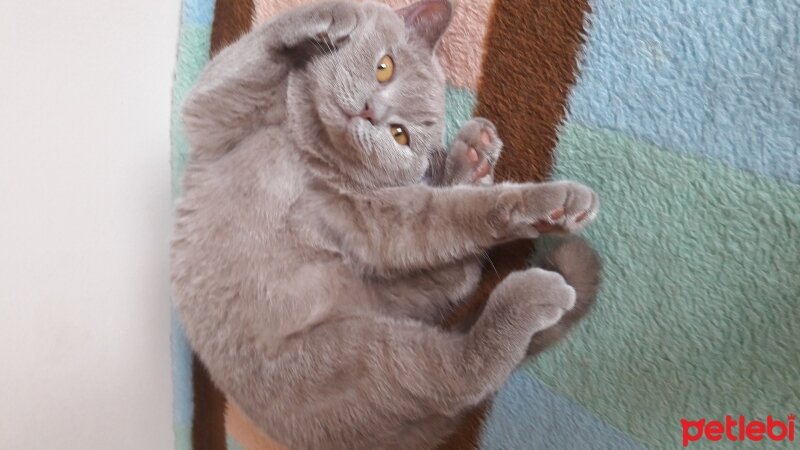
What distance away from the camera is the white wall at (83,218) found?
3.18 feet

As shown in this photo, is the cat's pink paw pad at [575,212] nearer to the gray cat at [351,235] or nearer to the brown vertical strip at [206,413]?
the gray cat at [351,235]

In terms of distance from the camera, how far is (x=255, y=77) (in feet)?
2.77

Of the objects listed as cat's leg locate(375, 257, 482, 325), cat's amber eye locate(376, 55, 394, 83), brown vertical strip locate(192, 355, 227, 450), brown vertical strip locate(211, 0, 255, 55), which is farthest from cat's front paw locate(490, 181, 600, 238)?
brown vertical strip locate(192, 355, 227, 450)

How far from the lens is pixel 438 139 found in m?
0.88

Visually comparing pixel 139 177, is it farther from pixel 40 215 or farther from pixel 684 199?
pixel 684 199

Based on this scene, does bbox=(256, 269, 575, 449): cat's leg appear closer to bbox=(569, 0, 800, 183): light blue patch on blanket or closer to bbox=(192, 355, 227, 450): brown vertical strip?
bbox=(569, 0, 800, 183): light blue patch on blanket

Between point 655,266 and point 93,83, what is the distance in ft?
3.12

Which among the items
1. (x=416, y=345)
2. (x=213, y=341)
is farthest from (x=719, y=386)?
(x=213, y=341)

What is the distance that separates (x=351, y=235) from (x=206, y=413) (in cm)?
65

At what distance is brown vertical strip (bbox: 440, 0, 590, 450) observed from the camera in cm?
74

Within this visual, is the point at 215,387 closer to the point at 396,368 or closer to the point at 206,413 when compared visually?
the point at 206,413

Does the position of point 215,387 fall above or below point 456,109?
below

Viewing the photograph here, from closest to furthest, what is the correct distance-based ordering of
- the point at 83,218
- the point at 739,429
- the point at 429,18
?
the point at 739,429
the point at 429,18
the point at 83,218

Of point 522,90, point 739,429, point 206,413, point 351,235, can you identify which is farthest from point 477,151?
point 206,413
